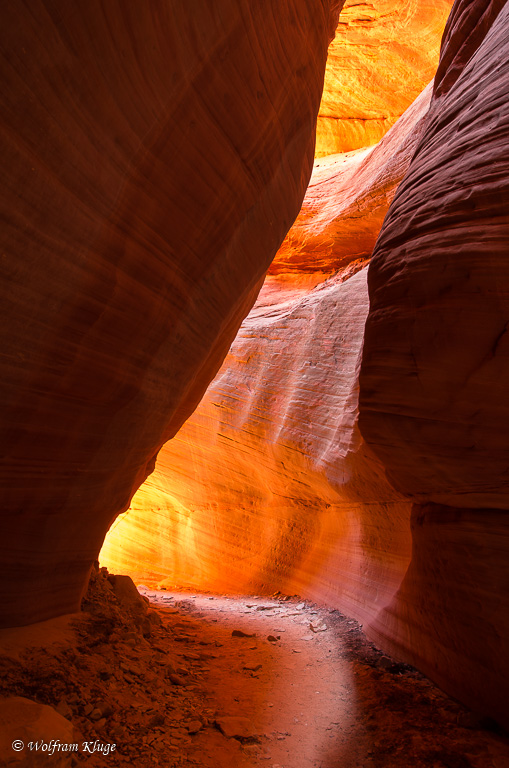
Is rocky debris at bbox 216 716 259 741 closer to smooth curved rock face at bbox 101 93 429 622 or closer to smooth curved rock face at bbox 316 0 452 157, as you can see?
smooth curved rock face at bbox 101 93 429 622

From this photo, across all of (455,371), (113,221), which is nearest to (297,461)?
(455,371)

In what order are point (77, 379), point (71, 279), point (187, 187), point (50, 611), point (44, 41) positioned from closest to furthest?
point (44, 41) → point (71, 279) → point (77, 379) → point (187, 187) → point (50, 611)

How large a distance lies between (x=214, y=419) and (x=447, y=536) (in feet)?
17.8

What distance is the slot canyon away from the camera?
2453 mm

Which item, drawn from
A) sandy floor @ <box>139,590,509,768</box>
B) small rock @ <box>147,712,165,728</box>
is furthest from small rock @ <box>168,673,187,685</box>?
small rock @ <box>147,712,165,728</box>

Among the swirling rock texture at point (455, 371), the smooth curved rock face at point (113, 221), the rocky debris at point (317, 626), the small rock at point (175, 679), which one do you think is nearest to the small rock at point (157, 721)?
the small rock at point (175, 679)

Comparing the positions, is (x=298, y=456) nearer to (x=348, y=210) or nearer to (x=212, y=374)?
(x=212, y=374)

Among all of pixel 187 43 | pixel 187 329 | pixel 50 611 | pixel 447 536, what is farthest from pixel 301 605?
pixel 187 43

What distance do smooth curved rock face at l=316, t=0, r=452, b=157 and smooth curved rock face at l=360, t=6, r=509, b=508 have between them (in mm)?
8756

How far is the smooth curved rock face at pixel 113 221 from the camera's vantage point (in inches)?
89.7

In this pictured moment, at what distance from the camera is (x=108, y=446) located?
3596mm

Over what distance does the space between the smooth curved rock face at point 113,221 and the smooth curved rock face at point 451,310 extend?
4.16 ft

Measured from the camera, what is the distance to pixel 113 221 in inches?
111

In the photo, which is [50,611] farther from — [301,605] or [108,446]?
[301,605]
